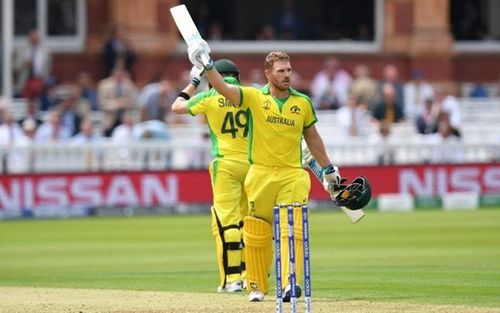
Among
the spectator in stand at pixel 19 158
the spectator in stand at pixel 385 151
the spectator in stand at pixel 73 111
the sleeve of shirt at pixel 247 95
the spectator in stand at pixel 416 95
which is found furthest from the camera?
the spectator in stand at pixel 416 95

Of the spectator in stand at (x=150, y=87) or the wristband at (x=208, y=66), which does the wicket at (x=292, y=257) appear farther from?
the spectator in stand at (x=150, y=87)

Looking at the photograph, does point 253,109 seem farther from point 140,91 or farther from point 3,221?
point 140,91

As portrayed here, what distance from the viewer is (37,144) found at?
23.1 m

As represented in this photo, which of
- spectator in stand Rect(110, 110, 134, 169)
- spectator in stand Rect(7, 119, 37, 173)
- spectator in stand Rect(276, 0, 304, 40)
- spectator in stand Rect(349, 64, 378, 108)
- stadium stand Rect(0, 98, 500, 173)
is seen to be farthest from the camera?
spectator in stand Rect(276, 0, 304, 40)

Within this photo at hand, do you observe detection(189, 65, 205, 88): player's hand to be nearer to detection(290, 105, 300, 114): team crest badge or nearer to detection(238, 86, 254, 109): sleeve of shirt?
detection(238, 86, 254, 109): sleeve of shirt

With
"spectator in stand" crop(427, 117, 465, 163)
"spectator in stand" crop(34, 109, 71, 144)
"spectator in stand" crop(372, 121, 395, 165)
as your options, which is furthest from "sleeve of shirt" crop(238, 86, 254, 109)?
"spectator in stand" crop(427, 117, 465, 163)

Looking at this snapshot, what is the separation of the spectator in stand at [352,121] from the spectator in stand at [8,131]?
5608 millimetres

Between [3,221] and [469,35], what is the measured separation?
510 inches

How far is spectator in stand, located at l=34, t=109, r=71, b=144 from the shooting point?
23962 mm

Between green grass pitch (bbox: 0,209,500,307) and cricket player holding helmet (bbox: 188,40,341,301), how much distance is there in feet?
2.95

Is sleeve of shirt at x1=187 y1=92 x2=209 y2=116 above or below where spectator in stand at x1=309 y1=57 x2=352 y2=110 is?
above

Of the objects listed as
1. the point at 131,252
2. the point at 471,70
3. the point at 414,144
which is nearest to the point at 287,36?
the point at 471,70

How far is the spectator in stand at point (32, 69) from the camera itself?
26328 mm

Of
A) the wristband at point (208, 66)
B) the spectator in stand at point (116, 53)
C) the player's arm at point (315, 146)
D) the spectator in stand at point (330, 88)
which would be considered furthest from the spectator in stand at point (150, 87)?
the wristband at point (208, 66)
